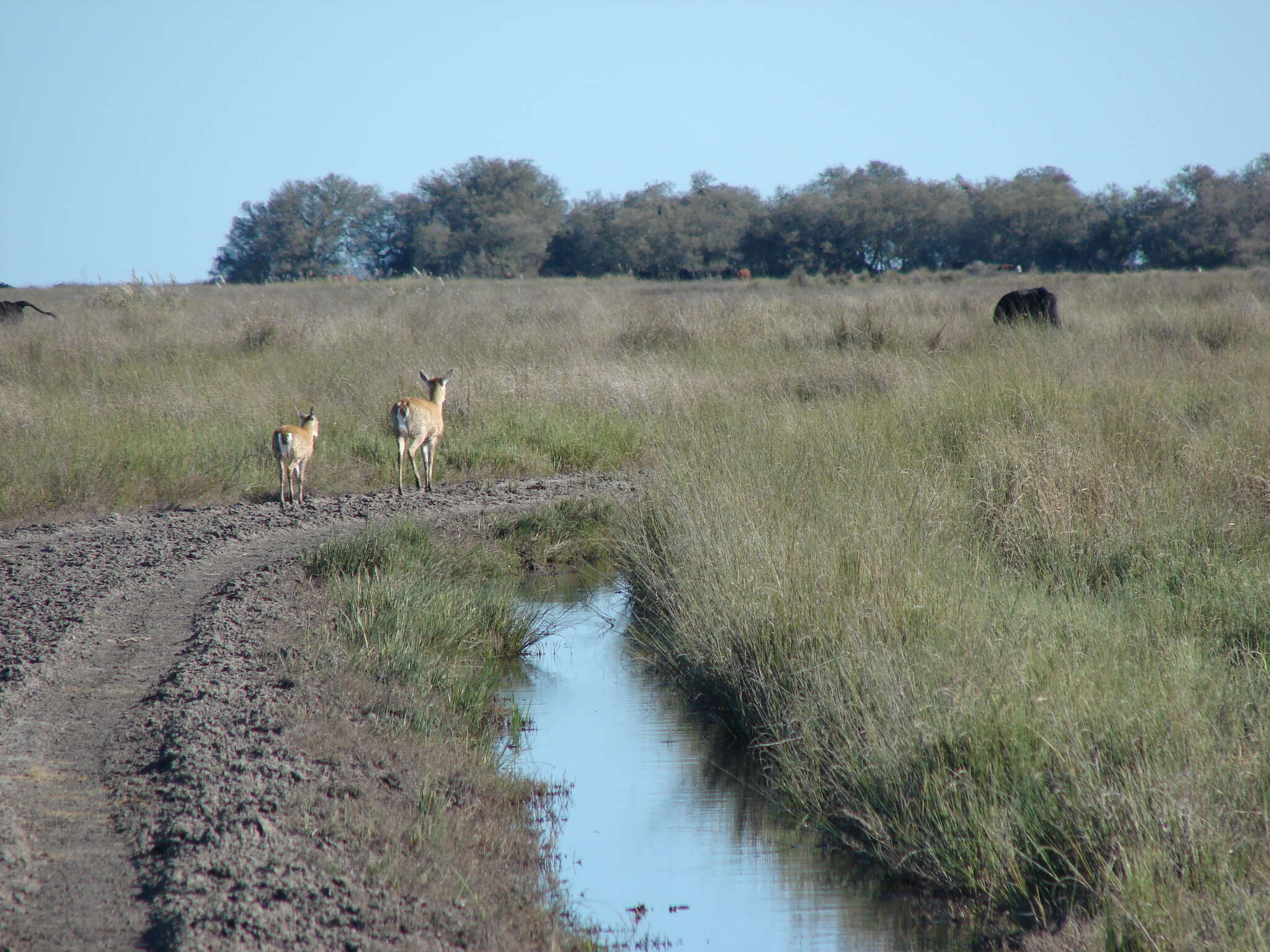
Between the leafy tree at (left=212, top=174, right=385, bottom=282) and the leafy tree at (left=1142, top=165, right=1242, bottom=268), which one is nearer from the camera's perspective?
the leafy tree at (left=1142, top=165, right=1242, bottom=268)

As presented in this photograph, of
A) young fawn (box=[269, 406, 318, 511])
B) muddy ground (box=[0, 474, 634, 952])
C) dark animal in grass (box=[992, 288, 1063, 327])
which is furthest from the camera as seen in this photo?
dark animal in grass (box=[992, 288, 1063, 327])

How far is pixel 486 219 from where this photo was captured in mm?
59094

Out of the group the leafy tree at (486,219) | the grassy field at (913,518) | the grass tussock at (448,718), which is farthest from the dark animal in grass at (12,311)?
the leafy tree at (486,219)

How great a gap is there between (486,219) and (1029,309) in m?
45.2

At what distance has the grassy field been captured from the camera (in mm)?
4062

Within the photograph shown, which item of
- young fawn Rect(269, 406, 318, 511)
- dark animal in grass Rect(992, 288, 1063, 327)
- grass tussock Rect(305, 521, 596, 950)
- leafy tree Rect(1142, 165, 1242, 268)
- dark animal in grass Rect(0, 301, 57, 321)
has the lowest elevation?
grass tussock Rect(305, 521, 596, 950)

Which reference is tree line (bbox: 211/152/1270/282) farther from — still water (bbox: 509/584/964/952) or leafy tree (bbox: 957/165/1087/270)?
still water (bbox: 509/584/964/952)

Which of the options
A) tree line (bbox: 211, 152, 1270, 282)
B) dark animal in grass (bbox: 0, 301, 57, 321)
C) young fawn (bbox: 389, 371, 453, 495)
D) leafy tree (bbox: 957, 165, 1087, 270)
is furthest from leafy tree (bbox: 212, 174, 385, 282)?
young fawn (bbox: 389, 371, 453, 495)

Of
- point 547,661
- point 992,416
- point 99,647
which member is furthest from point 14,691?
point 992,416

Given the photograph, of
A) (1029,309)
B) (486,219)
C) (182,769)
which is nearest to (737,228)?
(486,219)

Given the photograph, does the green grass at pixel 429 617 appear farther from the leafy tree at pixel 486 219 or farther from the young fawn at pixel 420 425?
the leafy tree at pixel 486 219

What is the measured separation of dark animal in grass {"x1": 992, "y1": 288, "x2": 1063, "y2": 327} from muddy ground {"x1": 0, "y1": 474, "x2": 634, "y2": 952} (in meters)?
13.1

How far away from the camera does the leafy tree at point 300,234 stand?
198 ft

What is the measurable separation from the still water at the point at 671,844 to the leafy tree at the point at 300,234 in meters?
55.7
